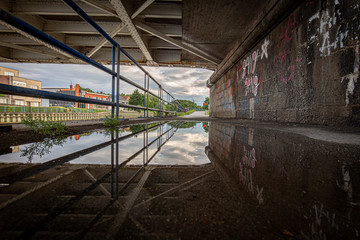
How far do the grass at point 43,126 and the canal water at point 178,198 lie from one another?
2.57ft

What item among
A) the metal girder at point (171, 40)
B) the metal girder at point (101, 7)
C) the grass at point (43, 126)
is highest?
the metal girder at point (101, 7)

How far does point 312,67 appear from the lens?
207 cm

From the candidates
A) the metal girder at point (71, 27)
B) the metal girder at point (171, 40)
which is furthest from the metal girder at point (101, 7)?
the metal girder at point (71, 27)

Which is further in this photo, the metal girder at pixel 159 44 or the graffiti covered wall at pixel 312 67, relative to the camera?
the metal girder at pixel 159 44

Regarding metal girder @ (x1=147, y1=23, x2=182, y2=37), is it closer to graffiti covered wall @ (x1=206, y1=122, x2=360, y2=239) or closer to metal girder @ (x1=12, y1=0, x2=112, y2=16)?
metal girder @ (x1=12, y1=0, x2=112, y2=16)

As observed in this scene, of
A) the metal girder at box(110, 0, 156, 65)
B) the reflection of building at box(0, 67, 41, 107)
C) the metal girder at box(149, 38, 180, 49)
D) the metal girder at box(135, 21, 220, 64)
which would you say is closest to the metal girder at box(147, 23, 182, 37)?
the metal girder at box(135, 21, 220, 64)

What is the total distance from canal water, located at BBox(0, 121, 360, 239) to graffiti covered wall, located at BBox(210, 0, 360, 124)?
52.6 inches

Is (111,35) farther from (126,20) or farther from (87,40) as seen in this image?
(87,40)

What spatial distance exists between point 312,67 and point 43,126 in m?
3.31

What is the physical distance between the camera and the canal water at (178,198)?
34cm

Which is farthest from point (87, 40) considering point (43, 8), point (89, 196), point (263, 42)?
point (89, 196)

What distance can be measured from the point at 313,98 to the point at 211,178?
Result: 7.25 ft

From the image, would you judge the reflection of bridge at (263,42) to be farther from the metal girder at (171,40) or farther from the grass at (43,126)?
the grass at (43,126)

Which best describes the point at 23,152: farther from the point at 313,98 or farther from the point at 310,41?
the point at 310,41
